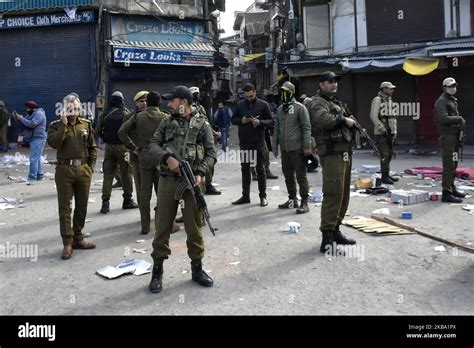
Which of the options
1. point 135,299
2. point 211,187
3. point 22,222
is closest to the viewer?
point 135,299

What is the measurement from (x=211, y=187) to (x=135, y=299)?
5634 mm

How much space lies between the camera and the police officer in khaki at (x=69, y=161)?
6.17 metres

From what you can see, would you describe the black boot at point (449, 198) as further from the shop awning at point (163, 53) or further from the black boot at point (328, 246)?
the shop awning at point (163, 53)

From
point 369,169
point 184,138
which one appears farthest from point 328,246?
point 369,169

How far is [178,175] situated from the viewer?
492 cm

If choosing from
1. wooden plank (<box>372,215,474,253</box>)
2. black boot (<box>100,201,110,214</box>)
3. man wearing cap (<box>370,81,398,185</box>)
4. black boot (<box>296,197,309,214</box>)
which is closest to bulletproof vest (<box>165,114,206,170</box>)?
wooden plank (<box>372,215,474,253</box>)

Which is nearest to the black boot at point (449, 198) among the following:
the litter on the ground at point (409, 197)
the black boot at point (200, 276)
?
the litter on the ground at point (409, 197)

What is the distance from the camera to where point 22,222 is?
27.2 ft

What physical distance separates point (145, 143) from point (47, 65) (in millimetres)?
14836

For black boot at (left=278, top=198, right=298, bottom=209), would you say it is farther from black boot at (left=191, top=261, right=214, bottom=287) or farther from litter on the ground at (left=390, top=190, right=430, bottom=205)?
black boot at (left=191, top=261, right=214, bottom=287)

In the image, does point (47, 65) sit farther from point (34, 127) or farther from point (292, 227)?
point (292, 227)
